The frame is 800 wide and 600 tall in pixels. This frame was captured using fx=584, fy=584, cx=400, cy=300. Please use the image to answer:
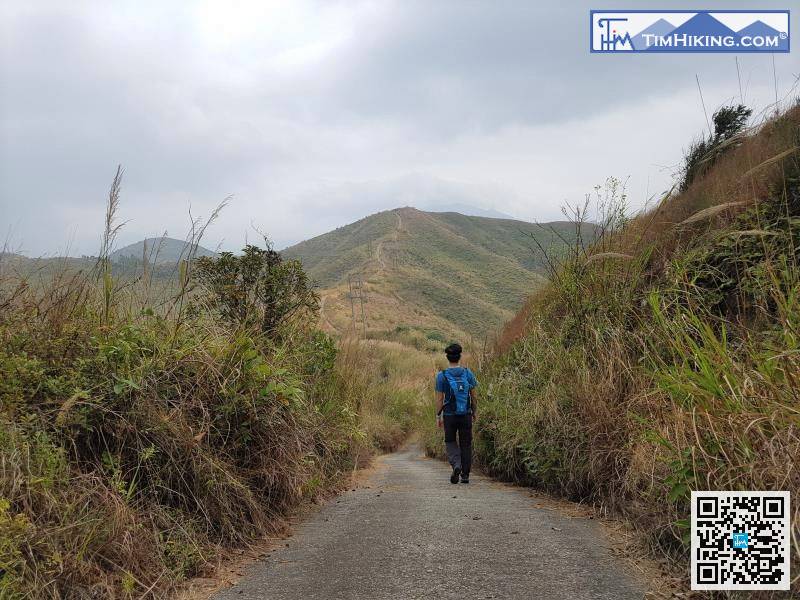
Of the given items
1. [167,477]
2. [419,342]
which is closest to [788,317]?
[167,477]

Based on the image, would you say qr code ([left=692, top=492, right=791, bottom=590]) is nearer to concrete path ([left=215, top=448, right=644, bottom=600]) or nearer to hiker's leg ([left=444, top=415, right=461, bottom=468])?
concrete path ([left=215, top=448, right=644, bottom=600])

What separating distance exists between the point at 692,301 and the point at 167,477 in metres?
5.04

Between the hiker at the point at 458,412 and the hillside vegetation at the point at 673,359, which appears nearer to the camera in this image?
the hillside vegetation at the point at 673,359

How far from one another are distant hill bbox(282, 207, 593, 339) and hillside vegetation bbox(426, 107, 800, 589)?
3462cm

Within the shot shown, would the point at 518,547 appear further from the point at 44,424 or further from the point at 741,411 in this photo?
the point at 44,424

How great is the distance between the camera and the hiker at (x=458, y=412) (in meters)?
8.22

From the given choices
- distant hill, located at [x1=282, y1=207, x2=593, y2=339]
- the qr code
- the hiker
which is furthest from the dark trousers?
distant hill, located at [x1=282, y1=207, x2=593, y2=339]

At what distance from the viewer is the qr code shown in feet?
8.64

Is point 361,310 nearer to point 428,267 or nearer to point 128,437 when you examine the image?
point 128,437

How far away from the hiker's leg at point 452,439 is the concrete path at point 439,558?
8.31 feet

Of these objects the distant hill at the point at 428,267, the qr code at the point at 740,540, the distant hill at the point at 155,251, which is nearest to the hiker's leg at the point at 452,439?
the distant hill at the point at 155,251

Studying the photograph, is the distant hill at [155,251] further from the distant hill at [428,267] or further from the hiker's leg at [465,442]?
the distant hill at [428,267]

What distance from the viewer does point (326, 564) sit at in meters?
3.76

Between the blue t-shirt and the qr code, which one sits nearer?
the qr code
